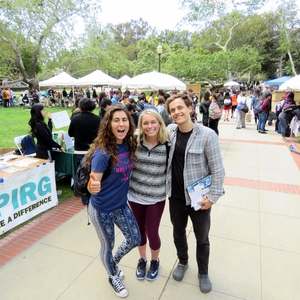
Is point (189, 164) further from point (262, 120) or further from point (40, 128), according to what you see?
point (262, 120)

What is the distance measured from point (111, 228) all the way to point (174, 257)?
112 cm

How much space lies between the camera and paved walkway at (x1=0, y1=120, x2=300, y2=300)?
2.38 metres

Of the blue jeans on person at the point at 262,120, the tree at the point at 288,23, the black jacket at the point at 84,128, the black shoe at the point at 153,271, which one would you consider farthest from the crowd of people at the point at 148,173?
the tree at the point at 288,23

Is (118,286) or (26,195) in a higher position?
(26,195)

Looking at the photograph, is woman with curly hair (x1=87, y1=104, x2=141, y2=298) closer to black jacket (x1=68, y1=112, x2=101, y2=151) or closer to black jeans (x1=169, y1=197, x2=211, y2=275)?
black jeans (x1=169, y1=197, x2=211, y2=275)

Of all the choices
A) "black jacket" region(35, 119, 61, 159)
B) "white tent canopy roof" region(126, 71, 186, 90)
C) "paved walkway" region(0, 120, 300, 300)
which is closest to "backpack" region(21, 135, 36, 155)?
"black jacket" region(35, 119, 61, 159)

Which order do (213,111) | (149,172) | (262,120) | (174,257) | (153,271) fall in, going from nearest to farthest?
(149,172) < (153,271) < (174,257) < (213,111) < (262,120)

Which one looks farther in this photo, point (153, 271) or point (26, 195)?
point (26, 195)

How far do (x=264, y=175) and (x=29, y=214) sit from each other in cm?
483

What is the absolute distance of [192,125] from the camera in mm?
2074

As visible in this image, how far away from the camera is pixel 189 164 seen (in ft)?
6.68

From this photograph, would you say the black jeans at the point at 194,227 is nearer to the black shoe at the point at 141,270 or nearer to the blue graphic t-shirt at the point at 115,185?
the black shoe at the point at 141,270

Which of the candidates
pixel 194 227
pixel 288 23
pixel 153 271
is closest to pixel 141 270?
pixel 153 271

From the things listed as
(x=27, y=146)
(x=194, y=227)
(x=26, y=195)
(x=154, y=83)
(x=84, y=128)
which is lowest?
(x=26, y=195)
